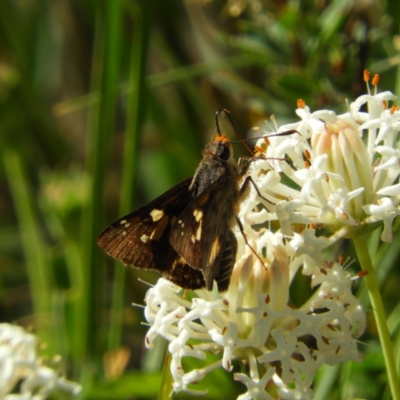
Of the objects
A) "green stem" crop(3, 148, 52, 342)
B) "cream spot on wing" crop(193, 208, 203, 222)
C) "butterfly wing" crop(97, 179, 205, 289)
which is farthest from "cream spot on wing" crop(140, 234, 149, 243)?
"green stem" crop(3, 148, 52, 342)

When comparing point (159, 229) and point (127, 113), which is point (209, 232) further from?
point (127, 113)

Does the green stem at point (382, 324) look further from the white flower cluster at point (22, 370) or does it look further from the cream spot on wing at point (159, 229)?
the white flower cluster at point (22, 370)

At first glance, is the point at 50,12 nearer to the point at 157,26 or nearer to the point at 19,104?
the point at 19,104

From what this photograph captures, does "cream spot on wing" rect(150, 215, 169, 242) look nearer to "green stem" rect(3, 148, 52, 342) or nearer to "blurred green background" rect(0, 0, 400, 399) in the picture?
"blurred green background" rect(0, 0, 400, 399)

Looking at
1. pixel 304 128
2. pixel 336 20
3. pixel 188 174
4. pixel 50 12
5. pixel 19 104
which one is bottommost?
pixel 304 128

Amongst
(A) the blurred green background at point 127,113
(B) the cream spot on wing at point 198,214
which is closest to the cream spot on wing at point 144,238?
(B) the cream spot on wing at point 198,214

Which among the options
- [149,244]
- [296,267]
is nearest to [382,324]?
[296,267]

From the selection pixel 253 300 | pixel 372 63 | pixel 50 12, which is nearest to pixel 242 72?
pixel 372 63
